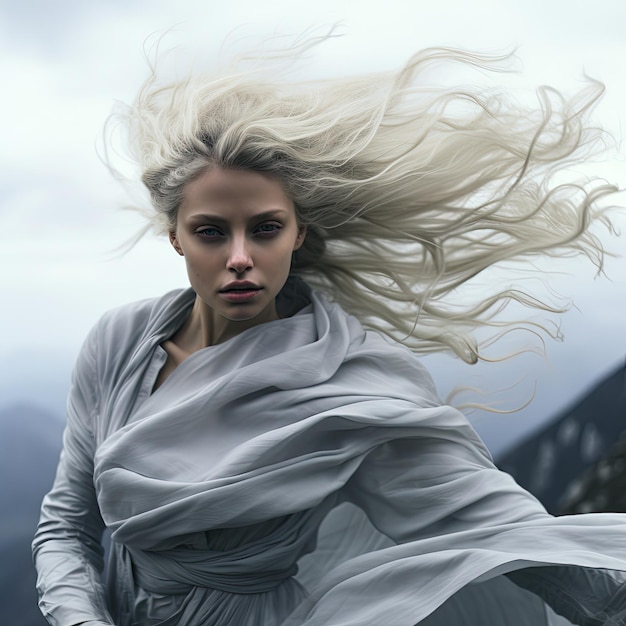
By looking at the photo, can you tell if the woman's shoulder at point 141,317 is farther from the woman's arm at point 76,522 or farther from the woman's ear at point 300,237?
the woman's ear at point 300,237

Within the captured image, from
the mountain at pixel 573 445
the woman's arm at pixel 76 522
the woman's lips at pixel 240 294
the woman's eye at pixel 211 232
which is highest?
the woman's eye at pixel 211 232

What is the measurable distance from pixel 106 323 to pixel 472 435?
1.79 feet

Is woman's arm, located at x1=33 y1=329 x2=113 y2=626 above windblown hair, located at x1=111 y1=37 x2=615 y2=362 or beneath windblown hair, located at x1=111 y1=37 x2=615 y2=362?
beneath

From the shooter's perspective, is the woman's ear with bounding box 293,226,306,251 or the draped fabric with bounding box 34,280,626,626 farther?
the woman's ear with bounding box 293,226,306,251

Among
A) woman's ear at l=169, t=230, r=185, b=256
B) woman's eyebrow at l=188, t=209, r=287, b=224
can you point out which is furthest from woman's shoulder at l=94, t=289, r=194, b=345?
woman's eyebrow at l=188, t=209, r=287, b=224

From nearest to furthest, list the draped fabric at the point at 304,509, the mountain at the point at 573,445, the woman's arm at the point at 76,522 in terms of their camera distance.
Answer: the draped fabric at the point at 304,509 → the woman's arm at the point at 76,522 → the mountain at the point at 573,445

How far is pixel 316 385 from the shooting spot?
1256 millimetres

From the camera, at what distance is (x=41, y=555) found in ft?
4.38

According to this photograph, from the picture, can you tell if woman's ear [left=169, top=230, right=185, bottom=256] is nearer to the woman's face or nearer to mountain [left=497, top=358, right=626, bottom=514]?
the woman's face

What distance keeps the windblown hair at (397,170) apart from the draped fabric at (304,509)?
118 mm

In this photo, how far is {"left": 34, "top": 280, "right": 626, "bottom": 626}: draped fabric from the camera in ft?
3.77

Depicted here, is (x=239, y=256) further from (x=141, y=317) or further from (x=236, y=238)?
(x=141, y=317)

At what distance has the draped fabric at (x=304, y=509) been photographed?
3.77ft

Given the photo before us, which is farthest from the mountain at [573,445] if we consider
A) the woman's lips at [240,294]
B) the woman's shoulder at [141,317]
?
the woman's lips at [240,294]
